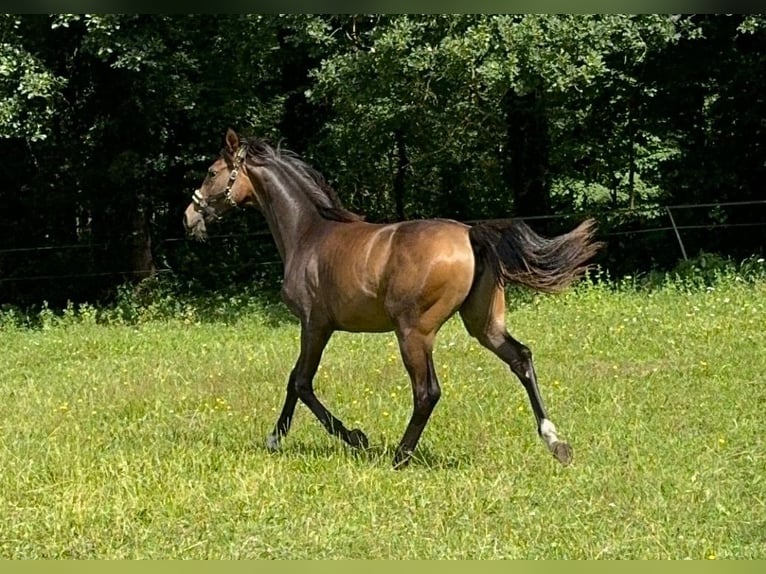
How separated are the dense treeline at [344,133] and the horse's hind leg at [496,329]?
8939 millimetres

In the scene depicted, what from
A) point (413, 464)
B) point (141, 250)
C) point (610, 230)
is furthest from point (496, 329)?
point (141, 250)

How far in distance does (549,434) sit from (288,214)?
2660 mm

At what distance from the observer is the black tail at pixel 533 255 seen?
657 centimetres

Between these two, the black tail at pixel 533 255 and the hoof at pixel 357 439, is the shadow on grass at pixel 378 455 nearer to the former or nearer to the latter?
the hoof at pixel 357 439

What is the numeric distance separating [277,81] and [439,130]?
3.65 m

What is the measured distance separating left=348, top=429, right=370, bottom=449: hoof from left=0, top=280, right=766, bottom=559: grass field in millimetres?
87

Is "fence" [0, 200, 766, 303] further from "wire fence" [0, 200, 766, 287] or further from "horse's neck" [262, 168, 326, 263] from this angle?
"horse's neck" [262, 168, 326, 263]

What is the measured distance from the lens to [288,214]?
25.3 ft

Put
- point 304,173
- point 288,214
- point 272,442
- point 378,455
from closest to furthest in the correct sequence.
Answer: point 378,455 < point 272,442 < point 288,214 < point 304,173

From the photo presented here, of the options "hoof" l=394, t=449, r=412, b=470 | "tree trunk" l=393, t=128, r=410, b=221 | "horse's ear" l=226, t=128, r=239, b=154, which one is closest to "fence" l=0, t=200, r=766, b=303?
"tree trunk" l=393, t=128, r=410, b=221

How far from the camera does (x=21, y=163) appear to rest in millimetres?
21781

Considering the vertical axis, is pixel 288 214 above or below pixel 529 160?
above

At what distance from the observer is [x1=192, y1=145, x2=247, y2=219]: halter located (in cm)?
795

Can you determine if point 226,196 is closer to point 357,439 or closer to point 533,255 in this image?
point 357,439
